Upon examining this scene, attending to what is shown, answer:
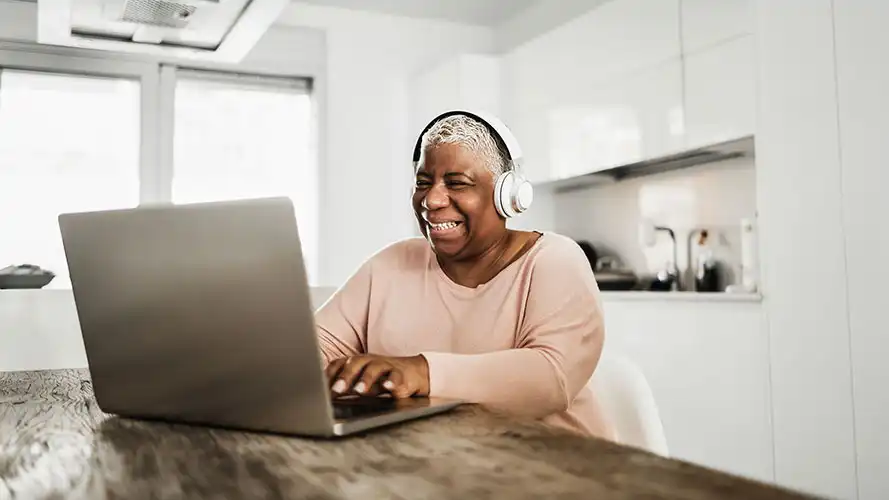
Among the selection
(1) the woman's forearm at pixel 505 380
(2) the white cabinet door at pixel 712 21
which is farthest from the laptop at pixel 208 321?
(2) the white cabinet door at pixel 712 21

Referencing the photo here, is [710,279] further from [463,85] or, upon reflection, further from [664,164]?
[463,85]

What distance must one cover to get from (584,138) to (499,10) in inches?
54.3

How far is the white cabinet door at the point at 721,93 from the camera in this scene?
2.68 metres

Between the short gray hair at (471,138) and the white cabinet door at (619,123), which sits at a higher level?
the white cabinet door at (619,123)

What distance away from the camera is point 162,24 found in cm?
242

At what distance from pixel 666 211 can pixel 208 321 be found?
3.23m

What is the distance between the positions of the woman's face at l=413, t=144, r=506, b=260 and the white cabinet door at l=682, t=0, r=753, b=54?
1746 mm

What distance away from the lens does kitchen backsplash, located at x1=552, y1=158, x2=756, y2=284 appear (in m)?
3.24

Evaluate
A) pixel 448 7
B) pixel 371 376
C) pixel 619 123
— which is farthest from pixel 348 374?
pixel 448 7

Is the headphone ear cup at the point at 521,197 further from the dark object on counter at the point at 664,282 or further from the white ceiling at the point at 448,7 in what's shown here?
the white ceiling at the point at 448,7

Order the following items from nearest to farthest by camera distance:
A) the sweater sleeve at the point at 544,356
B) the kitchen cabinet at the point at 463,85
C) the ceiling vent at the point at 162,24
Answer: the sweater sleeve at the point at 544,356 < the ceiling vent at the point at 162,24 < the kitchen cabinet at the point at 463,85

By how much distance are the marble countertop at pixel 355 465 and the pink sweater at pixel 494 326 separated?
0.80 ft

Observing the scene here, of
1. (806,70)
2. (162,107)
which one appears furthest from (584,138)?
(162,107)

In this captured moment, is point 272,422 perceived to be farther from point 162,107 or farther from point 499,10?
point 499,10
